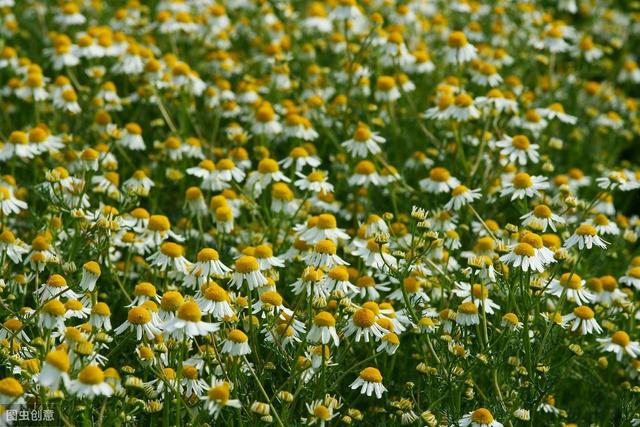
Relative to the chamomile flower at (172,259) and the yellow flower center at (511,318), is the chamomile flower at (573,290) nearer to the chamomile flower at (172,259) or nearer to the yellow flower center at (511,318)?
the yellow flower center at (511,318)

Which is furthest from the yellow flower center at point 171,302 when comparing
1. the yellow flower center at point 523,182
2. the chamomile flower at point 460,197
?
the yellow flower center at point 523,182

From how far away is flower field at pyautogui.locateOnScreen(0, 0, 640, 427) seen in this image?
3596mm

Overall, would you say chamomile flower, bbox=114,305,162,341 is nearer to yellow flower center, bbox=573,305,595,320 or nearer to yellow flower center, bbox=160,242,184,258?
yellow flower center, bbox=160,242,184,258

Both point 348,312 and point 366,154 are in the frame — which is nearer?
point 348,312

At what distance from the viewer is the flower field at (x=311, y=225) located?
11.8 feet

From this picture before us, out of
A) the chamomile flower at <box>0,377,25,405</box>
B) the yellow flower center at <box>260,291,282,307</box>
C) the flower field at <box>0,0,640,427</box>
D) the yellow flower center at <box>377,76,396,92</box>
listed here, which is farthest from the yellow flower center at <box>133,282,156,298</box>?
the yellow flower center at <box>377,76,396,92</box>

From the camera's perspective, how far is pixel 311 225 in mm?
4473

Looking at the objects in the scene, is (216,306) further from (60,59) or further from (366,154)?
(60,59)

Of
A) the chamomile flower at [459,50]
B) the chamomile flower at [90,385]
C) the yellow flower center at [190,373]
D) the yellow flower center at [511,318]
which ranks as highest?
the chamomile flower at [459,50]

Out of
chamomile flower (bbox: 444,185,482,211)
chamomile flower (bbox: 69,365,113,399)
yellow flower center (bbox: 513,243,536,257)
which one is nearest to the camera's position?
chamomile flower (bbox: 69,365,113,399)

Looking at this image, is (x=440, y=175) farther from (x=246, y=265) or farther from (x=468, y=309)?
(x=246, y=265)

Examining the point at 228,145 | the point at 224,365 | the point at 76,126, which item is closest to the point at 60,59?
the point at 76,126

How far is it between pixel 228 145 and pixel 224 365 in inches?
96.0

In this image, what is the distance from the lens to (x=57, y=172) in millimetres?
4434
